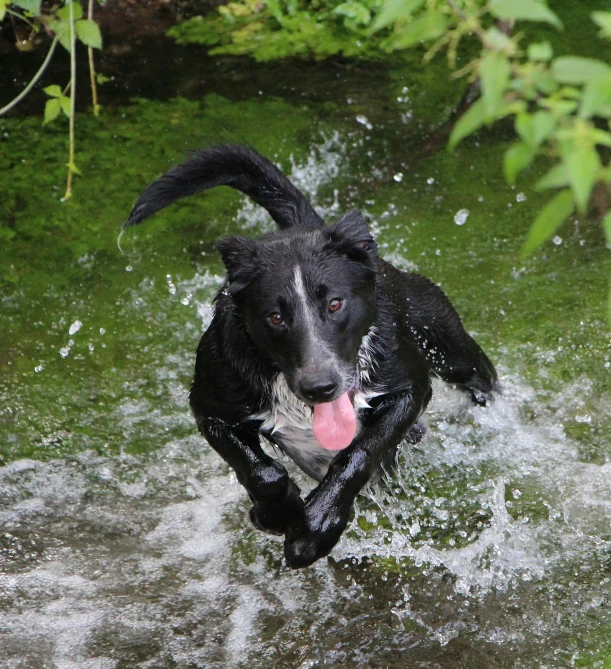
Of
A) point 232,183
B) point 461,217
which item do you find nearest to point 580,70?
point 232,183

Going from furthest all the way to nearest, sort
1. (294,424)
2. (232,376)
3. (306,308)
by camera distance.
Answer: (294,424)
(232,376)
(306,308)

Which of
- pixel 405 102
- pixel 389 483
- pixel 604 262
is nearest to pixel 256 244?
pixel 389 483

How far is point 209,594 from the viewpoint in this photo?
366 cm

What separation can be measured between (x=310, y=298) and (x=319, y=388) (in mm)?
315

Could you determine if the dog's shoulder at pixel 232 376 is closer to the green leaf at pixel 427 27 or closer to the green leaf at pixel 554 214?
the green leaf at pixel 427 27

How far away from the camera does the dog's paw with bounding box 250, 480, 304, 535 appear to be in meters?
3.22

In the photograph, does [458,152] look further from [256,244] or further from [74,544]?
[74,544]

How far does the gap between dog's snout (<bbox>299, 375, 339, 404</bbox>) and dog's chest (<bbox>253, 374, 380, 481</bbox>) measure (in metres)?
0.34

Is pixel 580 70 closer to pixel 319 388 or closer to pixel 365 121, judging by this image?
pixel 319 388

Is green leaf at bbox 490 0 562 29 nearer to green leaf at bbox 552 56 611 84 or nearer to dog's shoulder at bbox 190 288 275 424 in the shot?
green leaf at bbox 552 56 611 84

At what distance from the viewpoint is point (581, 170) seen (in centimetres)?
142

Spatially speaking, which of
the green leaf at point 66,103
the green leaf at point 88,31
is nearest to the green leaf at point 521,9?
the green leaf at point 88,31

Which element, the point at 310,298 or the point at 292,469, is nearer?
the point at 310,298

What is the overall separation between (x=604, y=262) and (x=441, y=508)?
6.49ft
